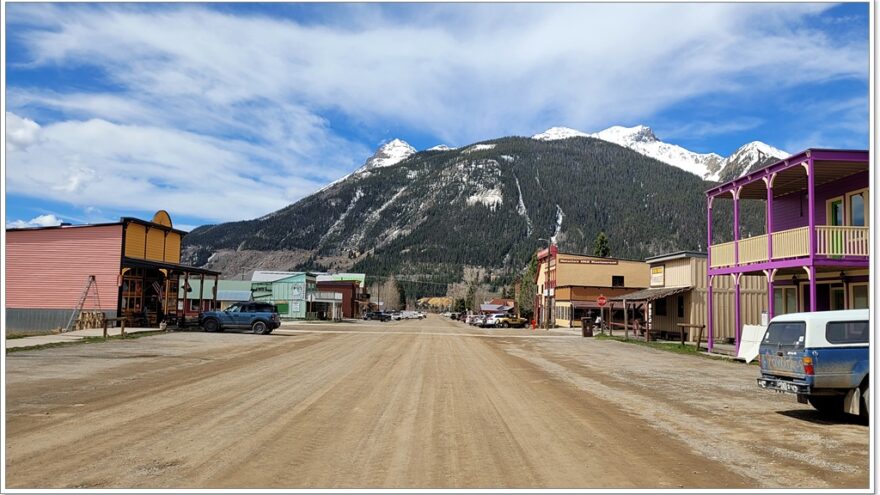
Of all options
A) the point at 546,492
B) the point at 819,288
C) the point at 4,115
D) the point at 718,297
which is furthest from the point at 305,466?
the point at 718,297

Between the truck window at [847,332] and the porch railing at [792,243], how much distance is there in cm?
1159

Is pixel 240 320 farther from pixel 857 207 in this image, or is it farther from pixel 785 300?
pixel 857 207

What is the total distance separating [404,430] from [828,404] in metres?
7.50

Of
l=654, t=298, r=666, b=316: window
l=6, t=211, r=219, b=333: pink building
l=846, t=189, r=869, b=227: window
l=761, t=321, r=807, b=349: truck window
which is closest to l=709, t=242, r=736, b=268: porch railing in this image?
l=846, t=189, r=869, b=227: window

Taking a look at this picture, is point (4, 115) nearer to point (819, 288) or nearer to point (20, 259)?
point (819, 288)

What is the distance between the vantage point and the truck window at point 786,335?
1127 centimetres

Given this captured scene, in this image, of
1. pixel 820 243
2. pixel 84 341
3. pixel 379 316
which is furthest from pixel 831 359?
pixel 379 316

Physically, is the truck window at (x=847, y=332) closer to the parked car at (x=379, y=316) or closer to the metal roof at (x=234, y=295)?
the metal roof at (x=234, y=295)

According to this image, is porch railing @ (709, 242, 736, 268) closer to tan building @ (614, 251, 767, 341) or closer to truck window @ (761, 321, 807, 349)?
tan building @ (614, 251, 767, 341)

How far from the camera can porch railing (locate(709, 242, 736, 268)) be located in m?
26.6

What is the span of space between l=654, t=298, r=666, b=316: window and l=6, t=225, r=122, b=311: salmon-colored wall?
103 ft

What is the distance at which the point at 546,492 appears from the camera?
6426 millimetres

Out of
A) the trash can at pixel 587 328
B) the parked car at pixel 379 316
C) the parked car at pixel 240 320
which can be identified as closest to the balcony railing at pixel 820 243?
the trash can at pixel 587 328

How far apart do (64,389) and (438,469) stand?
30.7 feet
